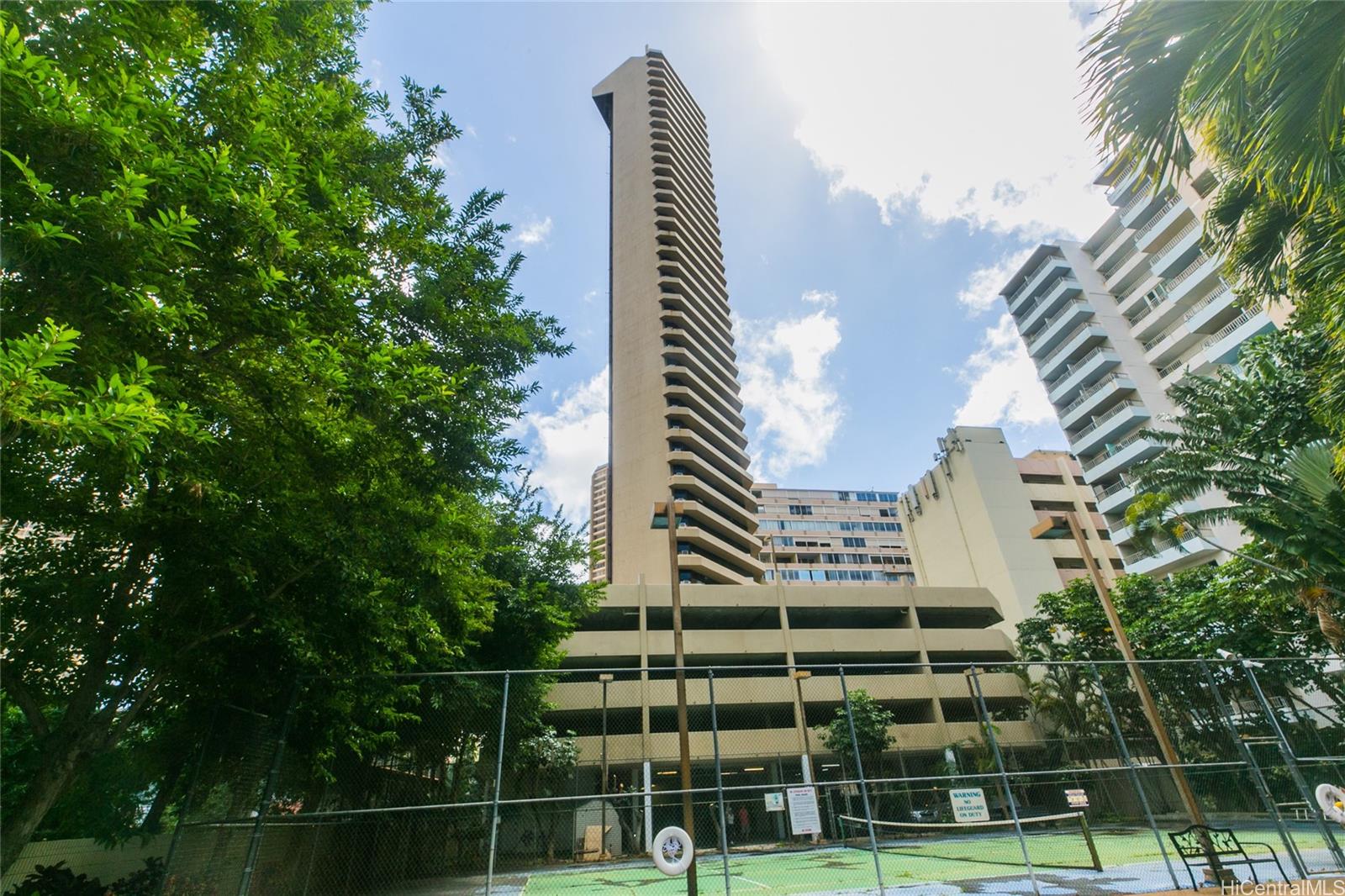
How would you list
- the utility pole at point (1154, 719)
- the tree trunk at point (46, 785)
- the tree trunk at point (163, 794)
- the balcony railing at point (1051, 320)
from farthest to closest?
1. the balcony railing at point (1051, 320)
2. the utility pole at point (1154, 719)
3. the tree trunk at point (163, 794)
4. the tree trunk at point (46, 785)

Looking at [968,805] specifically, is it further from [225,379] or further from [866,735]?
[866,735]

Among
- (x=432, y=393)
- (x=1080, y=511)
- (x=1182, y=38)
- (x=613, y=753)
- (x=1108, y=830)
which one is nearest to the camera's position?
(x=1182, y=38)

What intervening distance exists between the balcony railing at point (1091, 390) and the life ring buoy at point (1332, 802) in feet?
151

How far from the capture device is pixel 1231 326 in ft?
121

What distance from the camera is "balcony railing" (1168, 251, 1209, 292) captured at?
39.9 metres

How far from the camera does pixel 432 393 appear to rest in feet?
21.1

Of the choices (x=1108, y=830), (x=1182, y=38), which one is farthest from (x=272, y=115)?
(x=1108, y=830)

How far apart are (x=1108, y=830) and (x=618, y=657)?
21.9 m

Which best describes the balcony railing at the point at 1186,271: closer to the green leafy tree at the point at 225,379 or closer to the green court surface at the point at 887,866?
the green court surface at the point at 887,866

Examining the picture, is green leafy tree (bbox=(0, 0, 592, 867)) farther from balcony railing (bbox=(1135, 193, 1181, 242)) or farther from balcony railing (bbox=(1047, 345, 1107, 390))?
balcony railing (bbox=(1047, 345, 1107, 390))

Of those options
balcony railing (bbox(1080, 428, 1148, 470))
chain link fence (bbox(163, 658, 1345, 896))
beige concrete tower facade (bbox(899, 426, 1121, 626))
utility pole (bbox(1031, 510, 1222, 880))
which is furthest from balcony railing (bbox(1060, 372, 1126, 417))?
utility pole (bbox(1031, 510, 1222, 880))

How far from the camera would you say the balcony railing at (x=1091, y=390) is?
4625 centimetres

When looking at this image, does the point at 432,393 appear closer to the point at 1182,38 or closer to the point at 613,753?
the point at 1182,38

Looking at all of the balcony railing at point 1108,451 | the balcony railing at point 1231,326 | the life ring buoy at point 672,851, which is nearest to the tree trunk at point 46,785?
the life ring buoy at point 672,851
